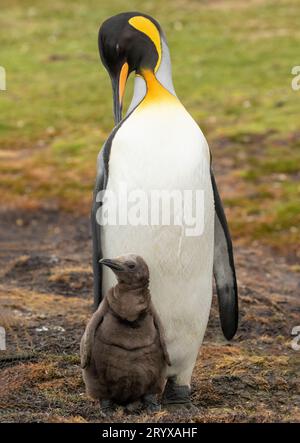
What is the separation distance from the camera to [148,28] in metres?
6.05

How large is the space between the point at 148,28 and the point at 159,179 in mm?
1090

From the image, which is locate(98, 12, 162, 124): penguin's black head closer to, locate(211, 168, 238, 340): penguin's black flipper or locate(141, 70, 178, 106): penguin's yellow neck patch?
locate(141, 70, 178, 106): penguin's yellow neck patch

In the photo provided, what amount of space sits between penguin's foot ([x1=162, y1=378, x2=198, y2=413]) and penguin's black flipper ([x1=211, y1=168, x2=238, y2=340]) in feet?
2.69

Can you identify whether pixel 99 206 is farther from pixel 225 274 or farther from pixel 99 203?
pixel 225 274

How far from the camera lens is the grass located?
13789 millimetres

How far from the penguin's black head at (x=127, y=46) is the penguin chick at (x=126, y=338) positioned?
52.2 inches


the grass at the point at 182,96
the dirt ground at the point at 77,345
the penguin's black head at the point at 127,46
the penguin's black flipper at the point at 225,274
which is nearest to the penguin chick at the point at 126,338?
the dirt ground at the point at 77,345

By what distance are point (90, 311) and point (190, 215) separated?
2895 millimetres

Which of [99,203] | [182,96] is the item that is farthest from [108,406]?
[182,96]

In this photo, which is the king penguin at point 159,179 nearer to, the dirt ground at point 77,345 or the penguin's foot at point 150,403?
the penguin's foot at point 150,403

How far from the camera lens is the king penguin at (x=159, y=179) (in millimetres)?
5586

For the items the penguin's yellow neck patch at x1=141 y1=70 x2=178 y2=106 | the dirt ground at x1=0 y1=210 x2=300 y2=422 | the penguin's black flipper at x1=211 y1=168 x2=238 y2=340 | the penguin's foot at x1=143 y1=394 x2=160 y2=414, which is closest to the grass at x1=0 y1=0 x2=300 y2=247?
the dirt ground at x1=0 y1=210 x2=300 y2=422
